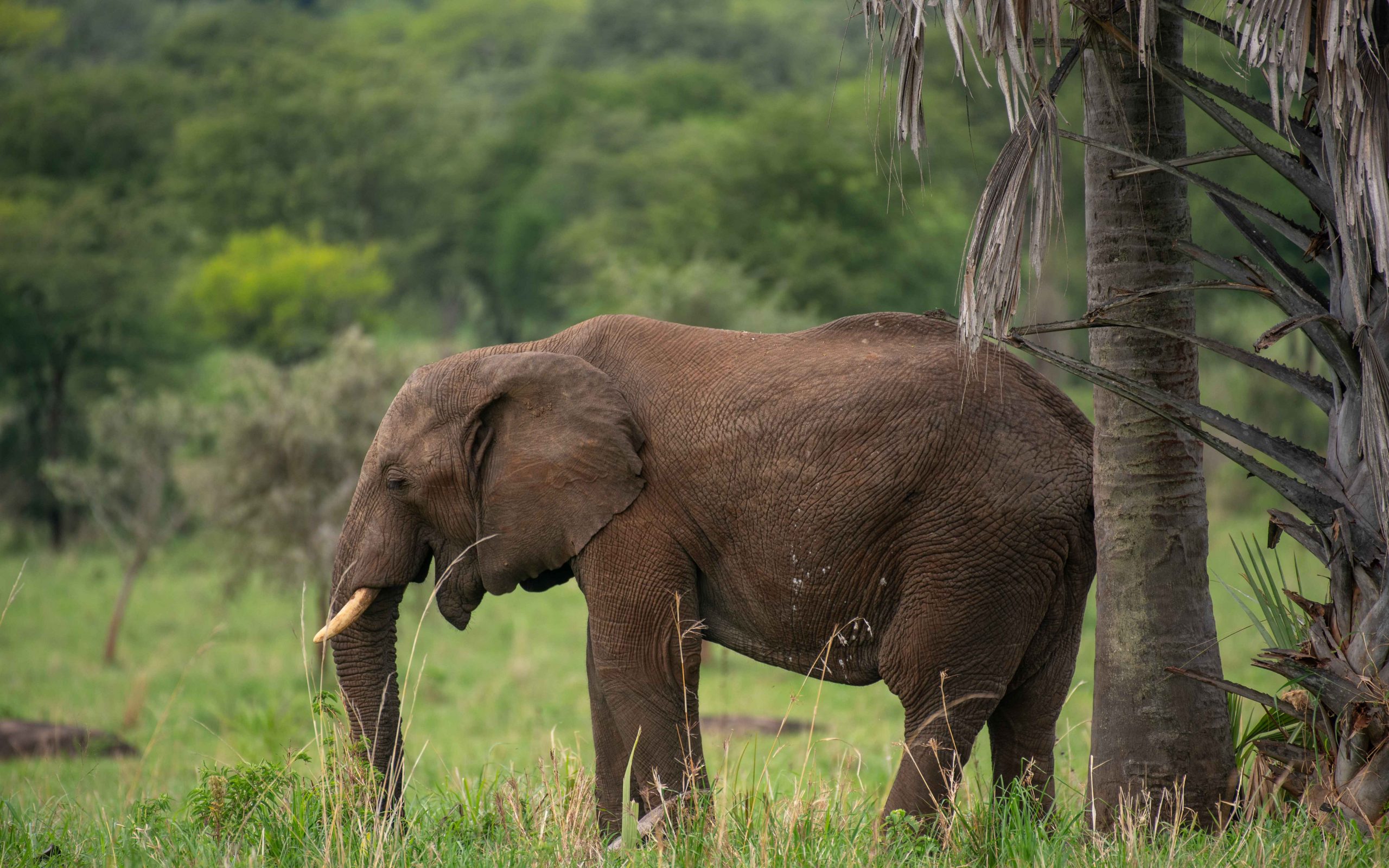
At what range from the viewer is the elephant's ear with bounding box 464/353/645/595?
5.76 metres

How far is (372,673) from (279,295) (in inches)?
1488

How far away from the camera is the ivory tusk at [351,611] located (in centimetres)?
605

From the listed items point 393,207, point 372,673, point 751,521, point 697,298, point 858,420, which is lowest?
point 372,673

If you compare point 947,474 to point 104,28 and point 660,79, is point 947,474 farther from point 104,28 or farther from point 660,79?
point 104,28

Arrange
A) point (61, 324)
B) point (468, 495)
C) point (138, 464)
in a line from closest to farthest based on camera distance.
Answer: point (468, 495) < point (138, 464) < point (61, 324)

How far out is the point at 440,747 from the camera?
13.4m

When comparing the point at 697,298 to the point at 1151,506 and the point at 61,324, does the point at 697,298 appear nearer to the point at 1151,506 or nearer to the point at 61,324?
the point at 1151,506

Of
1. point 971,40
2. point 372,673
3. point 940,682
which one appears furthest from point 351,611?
point 971,40

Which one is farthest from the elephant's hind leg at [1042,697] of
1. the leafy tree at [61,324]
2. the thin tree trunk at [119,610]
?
the leafy tree at [61,324]

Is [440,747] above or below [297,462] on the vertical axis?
below

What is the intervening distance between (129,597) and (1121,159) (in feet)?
78.3

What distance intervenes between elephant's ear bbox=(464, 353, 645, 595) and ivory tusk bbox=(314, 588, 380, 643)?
20.7 inches

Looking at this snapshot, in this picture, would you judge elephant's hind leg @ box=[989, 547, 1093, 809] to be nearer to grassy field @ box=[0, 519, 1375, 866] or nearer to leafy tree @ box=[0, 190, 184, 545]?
grassy field @ box=[0, 519, 1375, 866]

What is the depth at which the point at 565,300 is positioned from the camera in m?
37.6
